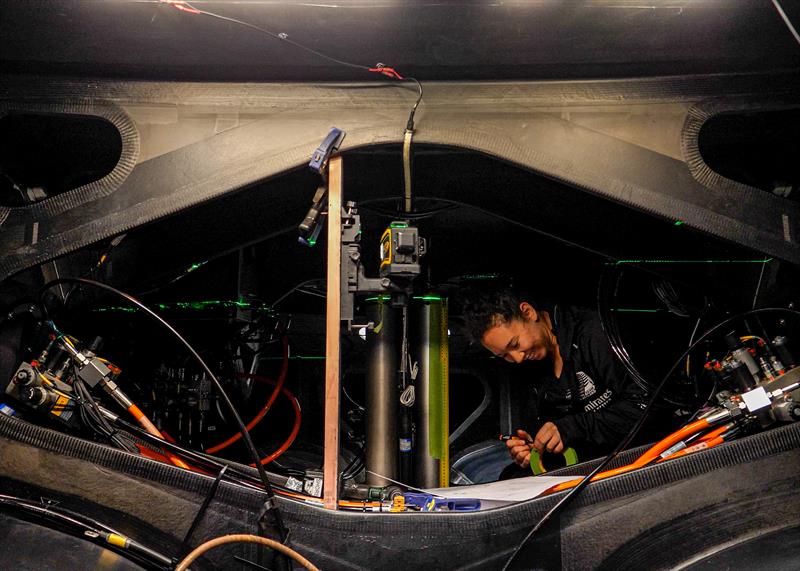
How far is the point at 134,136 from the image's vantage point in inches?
70.3

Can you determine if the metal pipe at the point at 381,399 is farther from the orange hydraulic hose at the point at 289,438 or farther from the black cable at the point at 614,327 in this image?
the black cable at the point at 614,327

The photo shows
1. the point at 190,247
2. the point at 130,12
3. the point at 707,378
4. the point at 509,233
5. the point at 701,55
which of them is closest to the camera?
the point at 130,12

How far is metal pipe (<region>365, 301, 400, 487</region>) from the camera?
7.10 ft

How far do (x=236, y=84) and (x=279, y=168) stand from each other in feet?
1.03

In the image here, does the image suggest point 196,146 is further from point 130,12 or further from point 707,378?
point 707,378

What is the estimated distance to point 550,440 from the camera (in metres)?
2.34

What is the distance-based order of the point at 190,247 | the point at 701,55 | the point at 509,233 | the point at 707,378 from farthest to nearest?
the point at 509,233
the point at 190,247
the point at 707,378
the point at 701,55

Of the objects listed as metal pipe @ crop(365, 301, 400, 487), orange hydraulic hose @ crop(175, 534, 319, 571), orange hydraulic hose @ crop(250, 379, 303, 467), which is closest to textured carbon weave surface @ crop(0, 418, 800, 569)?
orange hydraulic hose @ crop(175, 534, 319, 571)

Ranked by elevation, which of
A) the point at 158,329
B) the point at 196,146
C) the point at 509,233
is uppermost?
the point at 509,233

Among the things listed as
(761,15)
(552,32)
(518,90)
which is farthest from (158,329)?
(761,15)

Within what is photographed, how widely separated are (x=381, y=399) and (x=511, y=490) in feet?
2.05

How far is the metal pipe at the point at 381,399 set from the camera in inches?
85.2

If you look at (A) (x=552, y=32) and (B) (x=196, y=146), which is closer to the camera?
(A) (x=552, y=32)

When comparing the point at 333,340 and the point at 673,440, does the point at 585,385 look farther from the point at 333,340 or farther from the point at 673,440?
the point at 333,340
